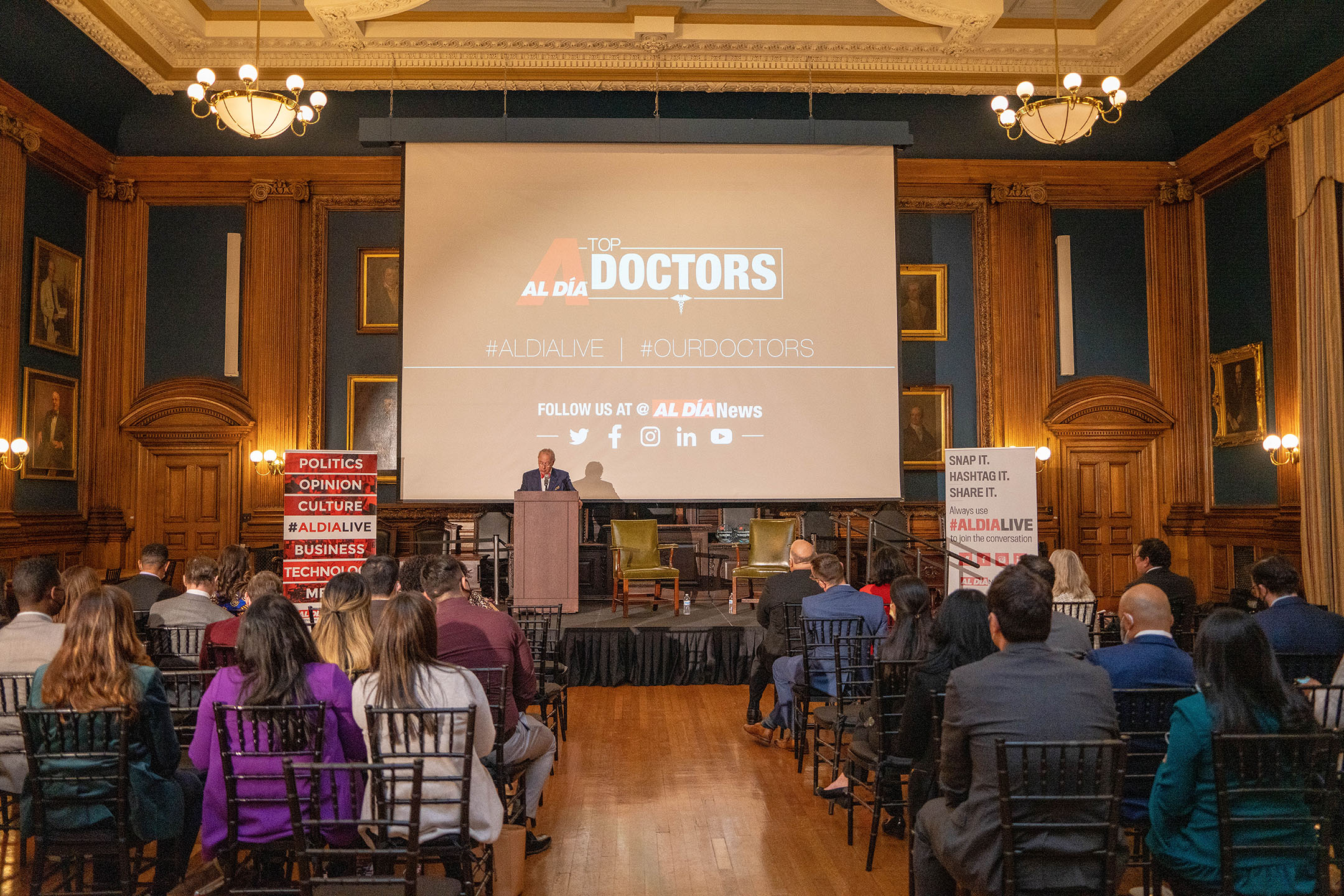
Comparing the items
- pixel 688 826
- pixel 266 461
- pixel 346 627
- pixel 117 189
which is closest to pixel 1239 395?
pixel 688 826

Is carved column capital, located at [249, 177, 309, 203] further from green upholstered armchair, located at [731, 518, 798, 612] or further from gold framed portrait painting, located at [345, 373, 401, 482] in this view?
green upholstered armchair, located at [731, 518, 798, 612]

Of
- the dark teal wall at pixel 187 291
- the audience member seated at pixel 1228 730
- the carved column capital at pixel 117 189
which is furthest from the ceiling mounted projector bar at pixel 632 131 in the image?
the audience member seated at pixel 1228 730

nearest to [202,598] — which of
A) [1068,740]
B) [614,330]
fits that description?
[1068,740]

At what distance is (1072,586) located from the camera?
542 cm

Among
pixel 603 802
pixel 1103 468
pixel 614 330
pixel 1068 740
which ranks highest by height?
pixel 614 330

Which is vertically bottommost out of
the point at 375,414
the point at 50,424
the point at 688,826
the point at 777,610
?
the point at 688,826

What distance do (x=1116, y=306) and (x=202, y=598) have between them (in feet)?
33.4

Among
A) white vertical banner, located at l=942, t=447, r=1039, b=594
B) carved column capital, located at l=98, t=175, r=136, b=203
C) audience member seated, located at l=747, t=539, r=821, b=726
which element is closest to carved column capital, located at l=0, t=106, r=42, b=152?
carved column capital, located at l=98, t=175, r=136, b=203

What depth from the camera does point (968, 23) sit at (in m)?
9.94

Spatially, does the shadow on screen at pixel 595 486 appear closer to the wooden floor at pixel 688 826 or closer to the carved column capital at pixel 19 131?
the wooden floor at pixel 688 826

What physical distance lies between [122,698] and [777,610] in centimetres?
367

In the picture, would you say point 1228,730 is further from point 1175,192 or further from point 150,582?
point 1175,192

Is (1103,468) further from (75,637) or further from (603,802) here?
(75,637)

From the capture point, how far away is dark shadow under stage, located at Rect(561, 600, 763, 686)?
773 cm
